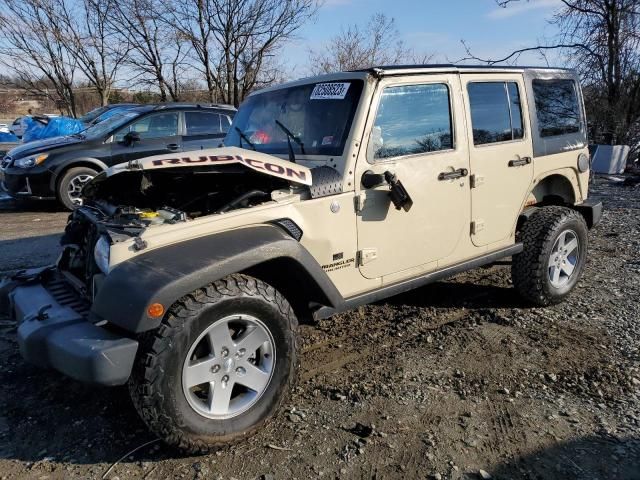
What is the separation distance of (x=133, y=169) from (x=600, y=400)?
2980mm

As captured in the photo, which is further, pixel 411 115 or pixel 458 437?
pixel 411 115

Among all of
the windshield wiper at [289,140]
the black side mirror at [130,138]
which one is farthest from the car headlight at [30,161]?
the windshield wiper at [289,140]

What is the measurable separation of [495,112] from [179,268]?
2776 mm

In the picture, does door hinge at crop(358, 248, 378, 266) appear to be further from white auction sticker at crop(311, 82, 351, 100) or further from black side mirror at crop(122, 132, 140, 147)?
black side mirror at crop(122, 132, 140, 147)

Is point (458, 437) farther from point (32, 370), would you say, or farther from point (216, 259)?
point (32, 370)

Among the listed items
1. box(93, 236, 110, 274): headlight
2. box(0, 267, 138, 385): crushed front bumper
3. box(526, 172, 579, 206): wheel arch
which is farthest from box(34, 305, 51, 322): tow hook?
box(526, 172, 579, 206): wheel arch

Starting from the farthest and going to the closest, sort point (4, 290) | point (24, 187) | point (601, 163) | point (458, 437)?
point (601, 163) → point (24, 187) → point (4, 290) → point (458, 437)

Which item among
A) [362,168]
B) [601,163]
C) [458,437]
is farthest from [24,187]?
[601,163]

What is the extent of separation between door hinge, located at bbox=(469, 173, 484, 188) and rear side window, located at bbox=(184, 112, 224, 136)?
6.35 m

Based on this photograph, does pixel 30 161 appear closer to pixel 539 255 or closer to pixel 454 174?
pixel 454 174

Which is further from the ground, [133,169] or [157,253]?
[133,169]

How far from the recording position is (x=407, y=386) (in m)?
3.21

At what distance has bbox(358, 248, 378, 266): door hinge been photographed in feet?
10.6

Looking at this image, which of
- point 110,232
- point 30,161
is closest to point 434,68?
point 110,232
